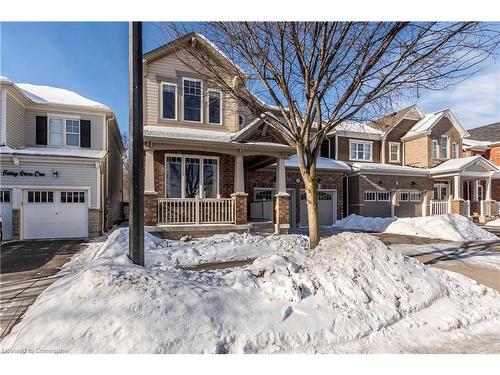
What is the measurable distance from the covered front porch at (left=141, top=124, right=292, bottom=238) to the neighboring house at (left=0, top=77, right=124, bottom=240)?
389 centimetres

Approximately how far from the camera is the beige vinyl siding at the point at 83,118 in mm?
12484

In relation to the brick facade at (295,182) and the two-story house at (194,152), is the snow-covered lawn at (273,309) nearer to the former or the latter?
the two-story house at (194,152)

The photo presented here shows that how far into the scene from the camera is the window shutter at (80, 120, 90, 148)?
13.2 meters

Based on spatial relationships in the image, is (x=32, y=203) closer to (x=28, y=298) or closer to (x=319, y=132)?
(x=28, y=298)

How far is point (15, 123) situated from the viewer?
38.6ft

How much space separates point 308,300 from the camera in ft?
12.2

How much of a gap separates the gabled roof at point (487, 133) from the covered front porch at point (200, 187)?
74.7 ft

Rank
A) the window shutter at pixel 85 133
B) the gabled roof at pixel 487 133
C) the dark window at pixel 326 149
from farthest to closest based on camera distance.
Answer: the gabled roof at pixel 487 133 < the dark window at pixel 326 149 < the window shutter at pixel 85 133

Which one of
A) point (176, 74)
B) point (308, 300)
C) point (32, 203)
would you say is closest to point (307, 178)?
point (308, 300)

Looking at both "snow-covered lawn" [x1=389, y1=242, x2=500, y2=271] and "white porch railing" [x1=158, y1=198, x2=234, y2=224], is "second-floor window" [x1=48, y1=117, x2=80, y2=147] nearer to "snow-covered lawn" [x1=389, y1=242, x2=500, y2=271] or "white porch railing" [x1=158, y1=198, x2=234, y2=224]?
"white porch railing" [x1=158, y1=198, x2=234, y2=224]

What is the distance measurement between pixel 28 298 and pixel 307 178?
17.5 feet

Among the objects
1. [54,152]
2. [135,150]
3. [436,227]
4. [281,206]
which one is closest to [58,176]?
[54,152]

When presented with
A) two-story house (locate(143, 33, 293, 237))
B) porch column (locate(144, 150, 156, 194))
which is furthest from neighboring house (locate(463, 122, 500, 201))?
porch column (locate(144, 150, 156, 194))

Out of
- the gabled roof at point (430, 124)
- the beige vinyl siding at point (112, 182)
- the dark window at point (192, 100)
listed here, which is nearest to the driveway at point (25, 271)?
the beige vinyl siding at point (112, 182)
